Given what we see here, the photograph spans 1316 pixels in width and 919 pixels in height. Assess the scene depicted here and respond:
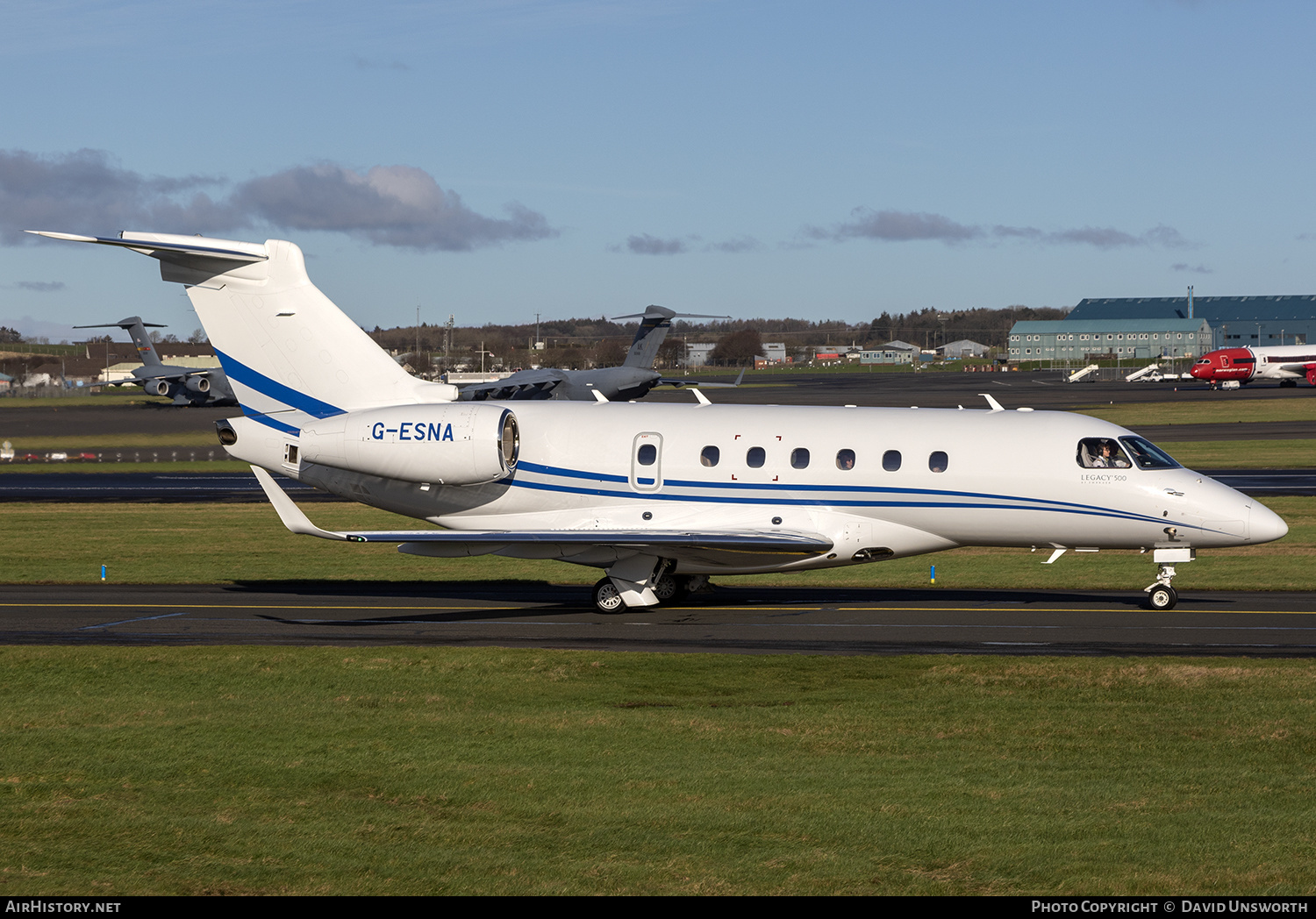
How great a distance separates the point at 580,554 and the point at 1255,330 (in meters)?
185

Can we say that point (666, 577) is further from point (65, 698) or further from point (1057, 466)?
point (65, 698)

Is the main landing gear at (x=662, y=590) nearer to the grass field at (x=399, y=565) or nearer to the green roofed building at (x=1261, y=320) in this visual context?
the grass field at (x=399, y=565)

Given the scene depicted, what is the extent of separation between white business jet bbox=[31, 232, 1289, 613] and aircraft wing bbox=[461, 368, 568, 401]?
44.3 metres

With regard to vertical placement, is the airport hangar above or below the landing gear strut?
above

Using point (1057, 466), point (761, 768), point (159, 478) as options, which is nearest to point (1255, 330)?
point (159, 478)

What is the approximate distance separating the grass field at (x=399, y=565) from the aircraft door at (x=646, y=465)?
16.9 feet

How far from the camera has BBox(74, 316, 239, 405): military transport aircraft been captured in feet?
290

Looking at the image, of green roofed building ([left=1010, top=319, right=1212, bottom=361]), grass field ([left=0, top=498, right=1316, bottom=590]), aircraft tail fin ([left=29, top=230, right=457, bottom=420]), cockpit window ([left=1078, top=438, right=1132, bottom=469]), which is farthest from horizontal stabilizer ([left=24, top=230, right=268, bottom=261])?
green roofed building ([left=1010, top=319, right=1212, bottom=361])

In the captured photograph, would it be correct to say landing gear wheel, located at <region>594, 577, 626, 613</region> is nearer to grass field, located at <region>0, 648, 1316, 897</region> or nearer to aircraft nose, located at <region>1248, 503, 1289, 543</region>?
grass field, located at <region>0, 648, 1316, 897</region>

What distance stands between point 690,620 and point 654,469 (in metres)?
2.92

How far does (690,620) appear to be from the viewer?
2330 cm

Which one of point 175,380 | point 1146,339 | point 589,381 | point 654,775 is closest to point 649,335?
point 589,381

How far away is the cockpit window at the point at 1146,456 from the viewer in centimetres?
2295

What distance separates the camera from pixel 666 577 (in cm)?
2536
